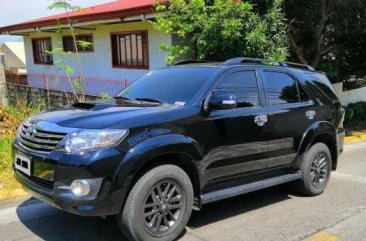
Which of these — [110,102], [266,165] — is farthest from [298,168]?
[110,102]

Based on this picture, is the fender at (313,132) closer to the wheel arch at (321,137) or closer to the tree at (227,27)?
the wheel arch at (321,137)

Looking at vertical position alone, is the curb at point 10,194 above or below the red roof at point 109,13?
below

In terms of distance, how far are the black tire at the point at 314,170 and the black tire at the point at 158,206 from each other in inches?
82.9

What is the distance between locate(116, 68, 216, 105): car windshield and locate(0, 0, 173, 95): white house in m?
6.14

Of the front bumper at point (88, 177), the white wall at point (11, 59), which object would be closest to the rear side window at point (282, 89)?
the front bumper at point (88, 177)

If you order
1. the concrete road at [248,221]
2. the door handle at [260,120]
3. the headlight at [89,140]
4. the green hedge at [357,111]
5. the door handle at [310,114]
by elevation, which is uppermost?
the headlight at [89,140]

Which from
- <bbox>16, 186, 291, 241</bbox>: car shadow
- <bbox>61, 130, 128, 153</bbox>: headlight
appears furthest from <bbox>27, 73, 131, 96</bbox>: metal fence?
<bbox>61, 130, 128, 153</bbox>: headlight

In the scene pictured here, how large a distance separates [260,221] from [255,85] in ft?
5.17

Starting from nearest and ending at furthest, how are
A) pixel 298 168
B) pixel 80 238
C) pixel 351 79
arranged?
pixel 80 238 < pixel 298 168 < pixel 351 79

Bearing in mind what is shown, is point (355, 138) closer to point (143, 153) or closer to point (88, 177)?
point (143, 153)

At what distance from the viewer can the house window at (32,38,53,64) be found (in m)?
19.3

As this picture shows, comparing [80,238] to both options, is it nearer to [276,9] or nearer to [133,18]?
[276,9]

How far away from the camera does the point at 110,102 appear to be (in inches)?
208

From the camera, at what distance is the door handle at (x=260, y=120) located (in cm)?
545
